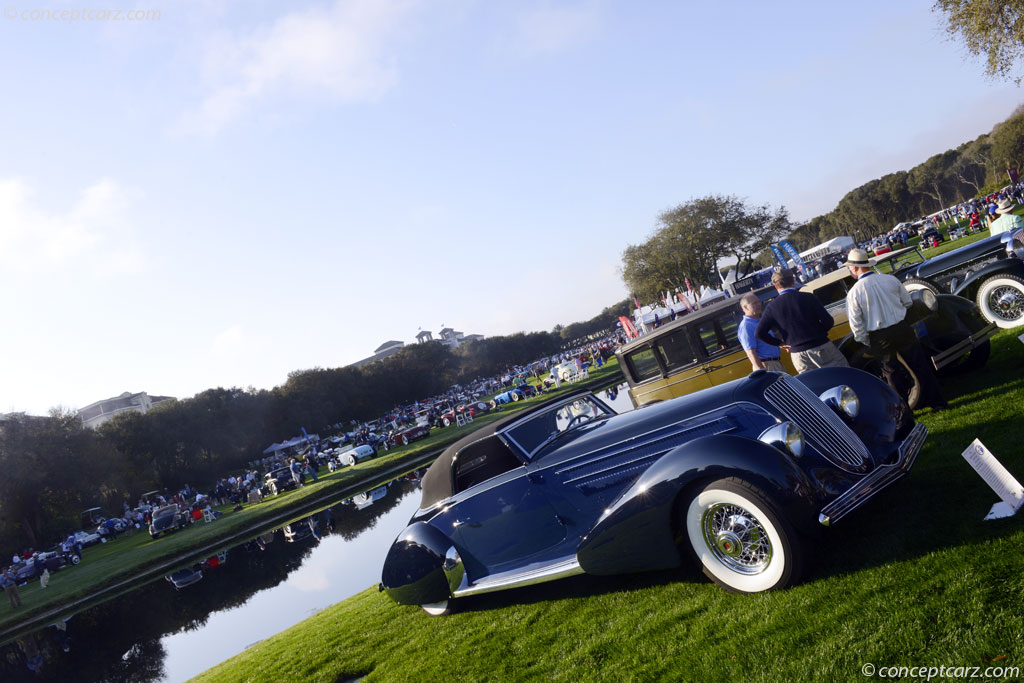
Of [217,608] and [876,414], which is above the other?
[876,414]

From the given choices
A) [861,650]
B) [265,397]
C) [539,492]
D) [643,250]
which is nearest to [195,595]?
[539,492]

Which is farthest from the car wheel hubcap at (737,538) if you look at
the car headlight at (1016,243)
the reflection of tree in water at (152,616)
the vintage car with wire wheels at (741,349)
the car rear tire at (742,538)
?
the reflection of tree in water at (152,616)

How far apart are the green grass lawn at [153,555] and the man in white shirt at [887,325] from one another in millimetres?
11362

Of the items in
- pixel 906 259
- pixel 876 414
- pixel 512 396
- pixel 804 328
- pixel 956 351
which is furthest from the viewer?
pixel 512 396

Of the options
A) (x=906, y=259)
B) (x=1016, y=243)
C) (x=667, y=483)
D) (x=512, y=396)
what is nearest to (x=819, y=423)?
(x=667, y=483)

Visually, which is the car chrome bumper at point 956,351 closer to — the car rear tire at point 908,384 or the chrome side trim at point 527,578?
the car rear tire at point 908,384

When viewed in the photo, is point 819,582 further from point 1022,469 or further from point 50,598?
point 50,598

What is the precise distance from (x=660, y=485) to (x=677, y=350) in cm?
596

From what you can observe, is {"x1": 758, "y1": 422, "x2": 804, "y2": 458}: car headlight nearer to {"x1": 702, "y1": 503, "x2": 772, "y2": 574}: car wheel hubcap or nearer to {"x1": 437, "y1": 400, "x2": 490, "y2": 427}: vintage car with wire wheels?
{"x1": 702, "y1": 503, "x2": 772, "y2": 574}: car wheel hubcap

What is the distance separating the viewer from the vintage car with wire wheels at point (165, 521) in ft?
96.1

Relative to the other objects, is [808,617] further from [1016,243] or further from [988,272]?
[1016,243]

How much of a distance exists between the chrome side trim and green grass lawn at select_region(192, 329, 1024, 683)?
0.32 meters

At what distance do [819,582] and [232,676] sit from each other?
6450 millimetres

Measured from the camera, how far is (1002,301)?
876 centimetres
